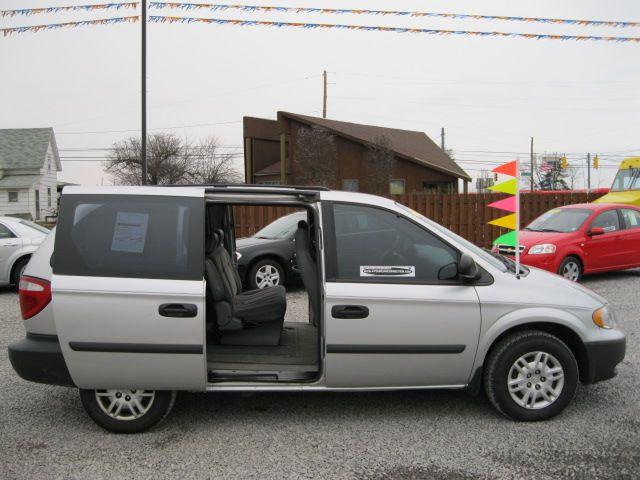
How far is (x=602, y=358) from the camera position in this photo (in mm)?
3936

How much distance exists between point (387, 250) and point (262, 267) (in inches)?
215

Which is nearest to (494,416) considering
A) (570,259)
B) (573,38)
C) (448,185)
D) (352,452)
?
(352,452)

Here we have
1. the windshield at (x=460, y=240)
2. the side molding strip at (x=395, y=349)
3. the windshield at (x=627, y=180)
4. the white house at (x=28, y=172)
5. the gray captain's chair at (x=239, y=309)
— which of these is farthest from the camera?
the white house at (x=28, y=172)

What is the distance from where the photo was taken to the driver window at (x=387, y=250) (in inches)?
150

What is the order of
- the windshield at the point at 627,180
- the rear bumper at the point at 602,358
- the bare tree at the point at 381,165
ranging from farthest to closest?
the bare tree at the point at 381,165 → the windshield at the point at 627,180 → the rear bumper at the point at 602,358

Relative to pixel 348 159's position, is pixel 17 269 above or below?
below

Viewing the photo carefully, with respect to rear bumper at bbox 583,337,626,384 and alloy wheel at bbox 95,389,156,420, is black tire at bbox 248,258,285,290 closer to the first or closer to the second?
alloy wheel at bbox 95,389,156,420

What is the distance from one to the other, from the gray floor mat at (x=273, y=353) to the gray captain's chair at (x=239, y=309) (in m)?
0.10

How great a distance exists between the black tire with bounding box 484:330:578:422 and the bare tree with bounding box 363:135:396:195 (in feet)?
70.6

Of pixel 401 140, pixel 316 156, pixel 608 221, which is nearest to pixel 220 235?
pixel 608 221

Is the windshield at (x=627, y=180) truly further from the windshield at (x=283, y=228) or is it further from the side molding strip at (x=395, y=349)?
the side molding strip at (x=395, y=349)

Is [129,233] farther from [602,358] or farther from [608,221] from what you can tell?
[608,221]

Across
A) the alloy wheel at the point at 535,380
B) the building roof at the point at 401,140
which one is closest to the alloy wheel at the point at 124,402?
the alloy wheel at the point at 535,380

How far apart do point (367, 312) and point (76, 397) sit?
261 centimetres
